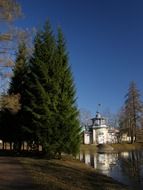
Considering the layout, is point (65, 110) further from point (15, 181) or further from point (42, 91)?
point (15, 181)

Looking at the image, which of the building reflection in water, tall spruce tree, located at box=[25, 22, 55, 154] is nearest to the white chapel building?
the building reflection in water

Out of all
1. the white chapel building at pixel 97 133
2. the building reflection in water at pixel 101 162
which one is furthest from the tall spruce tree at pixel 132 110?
the building reflection in water at pixel 101 162

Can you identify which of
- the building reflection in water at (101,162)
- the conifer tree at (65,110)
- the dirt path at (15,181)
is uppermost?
the conifer tree at (65,110)

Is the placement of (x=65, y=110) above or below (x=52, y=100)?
below

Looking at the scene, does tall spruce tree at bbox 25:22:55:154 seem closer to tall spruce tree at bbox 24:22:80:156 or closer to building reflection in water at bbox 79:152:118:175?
tall spruce tree at bbox 24:22:80:156

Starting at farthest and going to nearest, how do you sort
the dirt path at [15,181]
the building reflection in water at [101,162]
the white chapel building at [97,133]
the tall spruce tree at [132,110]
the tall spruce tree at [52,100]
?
the white chapel building at [97,133] < the tall spruce tree at [132,110] < the building reflection in water at [101,162] < the tall spruce tree at [52,100] < the dirt path at [15,181]

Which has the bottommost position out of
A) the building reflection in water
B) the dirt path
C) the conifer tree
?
the building reflection in water

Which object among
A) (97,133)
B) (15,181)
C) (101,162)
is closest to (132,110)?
(97,133)

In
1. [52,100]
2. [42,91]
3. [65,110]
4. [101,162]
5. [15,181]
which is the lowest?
[101,162]

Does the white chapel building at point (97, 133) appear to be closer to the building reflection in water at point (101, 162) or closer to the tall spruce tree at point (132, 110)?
the tall spruce tree at point (132, 110)

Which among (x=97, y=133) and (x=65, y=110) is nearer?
(x=65, y=110)

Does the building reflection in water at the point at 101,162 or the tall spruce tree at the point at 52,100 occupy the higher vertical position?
the tall spruce tree at the point at 52,100

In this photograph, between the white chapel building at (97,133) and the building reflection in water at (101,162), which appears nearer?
the building reflection in water at (101,162)

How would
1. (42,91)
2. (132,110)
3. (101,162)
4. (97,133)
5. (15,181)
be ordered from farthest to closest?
(97,133), (132,110), (101,162), (42,91), (15,181)
